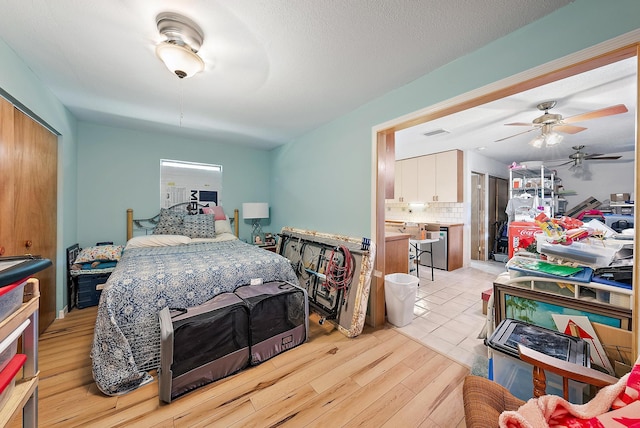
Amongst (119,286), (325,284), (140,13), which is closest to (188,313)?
(119,286)

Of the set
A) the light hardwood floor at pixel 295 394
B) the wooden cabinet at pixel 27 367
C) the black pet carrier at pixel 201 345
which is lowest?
the light hardwood floor at pixel 295 394

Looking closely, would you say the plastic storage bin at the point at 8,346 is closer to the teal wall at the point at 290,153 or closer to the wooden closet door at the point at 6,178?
the wooden closet door at the point at 6,178

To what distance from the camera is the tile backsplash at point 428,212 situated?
5.00 m

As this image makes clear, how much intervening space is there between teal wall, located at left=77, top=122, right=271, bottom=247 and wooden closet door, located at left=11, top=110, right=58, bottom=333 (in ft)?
2.57

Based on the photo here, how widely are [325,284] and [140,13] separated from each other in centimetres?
267

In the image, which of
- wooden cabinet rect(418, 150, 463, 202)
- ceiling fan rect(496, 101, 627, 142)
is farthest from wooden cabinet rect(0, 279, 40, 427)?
wooden cabinet rect(418, 150, 463, 202)

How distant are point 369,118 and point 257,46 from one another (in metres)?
1.37

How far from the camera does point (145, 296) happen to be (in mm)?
1859

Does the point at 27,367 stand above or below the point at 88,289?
above

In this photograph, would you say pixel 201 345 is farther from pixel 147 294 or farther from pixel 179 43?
pixel 179 43

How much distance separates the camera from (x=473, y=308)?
3.00 m

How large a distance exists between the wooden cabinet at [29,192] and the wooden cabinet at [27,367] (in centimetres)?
156

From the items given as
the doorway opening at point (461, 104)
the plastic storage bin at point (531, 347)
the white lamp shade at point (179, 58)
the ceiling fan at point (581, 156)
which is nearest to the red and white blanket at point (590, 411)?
the plastic storage bin at point (531, 347)

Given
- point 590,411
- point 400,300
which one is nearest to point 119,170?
point 400,300
